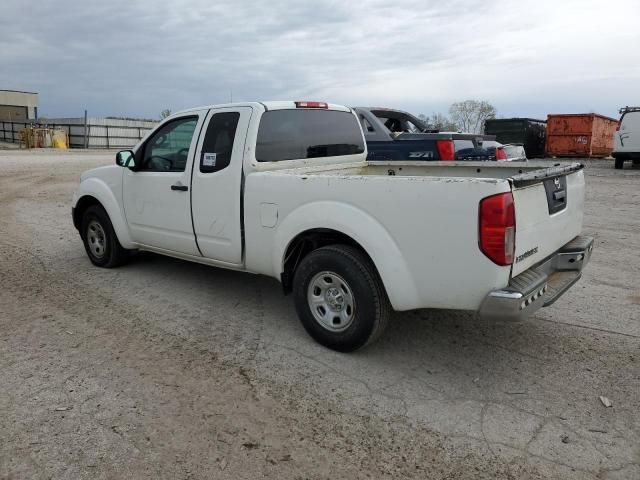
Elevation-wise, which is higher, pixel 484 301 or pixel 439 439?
pixel 484 301

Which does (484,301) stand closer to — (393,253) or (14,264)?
(393,253)

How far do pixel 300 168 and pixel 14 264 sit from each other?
155 inches

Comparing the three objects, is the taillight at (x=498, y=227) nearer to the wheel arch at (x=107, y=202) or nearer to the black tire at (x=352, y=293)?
the black tire at (x=352, y=293)

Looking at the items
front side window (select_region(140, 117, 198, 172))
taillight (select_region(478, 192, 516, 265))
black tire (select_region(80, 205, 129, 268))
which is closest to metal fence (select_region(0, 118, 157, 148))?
black tire (select_region(80, 205, 129, 268))

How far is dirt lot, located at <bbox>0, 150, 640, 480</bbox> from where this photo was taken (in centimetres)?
273

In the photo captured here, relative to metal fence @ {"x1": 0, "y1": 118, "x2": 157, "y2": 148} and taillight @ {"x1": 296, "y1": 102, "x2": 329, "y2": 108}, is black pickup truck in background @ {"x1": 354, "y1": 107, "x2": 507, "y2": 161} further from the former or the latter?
metal fence @ {"x1": 0, "y1": 118, "x2": 157, "y2": 148}

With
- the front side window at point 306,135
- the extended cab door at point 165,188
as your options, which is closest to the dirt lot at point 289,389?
the extended cab door at point 165,188

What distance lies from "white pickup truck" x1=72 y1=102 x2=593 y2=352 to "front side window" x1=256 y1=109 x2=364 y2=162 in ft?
0.04

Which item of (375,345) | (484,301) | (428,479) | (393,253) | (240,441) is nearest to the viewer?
(428,479)

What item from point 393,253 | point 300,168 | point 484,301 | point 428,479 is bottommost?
point 428,479

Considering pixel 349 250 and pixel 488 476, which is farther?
pixel 349 250

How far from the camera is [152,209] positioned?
17.2 feet

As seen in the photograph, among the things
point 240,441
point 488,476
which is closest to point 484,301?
point 488,476

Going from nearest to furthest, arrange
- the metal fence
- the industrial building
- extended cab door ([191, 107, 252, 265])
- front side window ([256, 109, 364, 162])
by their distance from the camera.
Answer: extended cab door ([191, 107, 252, 265]) → front side window ([256, 109, 364, 162]) → the metal fence → the industrial building
